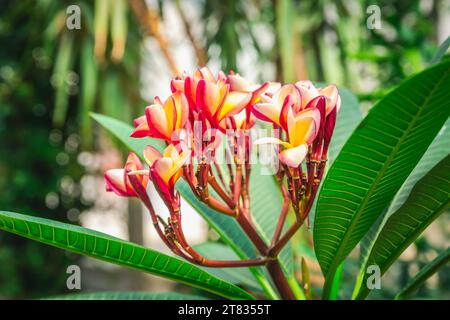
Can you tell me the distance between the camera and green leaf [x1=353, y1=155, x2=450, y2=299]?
0.35m

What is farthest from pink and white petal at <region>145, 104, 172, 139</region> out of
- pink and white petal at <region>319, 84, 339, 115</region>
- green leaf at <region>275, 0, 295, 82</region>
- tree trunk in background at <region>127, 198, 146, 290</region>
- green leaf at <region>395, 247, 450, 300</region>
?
tree trunk in background at <region>127, 198, 146, 290</region>

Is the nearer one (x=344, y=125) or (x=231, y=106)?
(x=231, y=106)

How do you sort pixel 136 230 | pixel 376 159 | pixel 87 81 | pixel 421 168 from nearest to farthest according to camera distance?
pixel 376 159, pixel 421 168, pixel 87 81, pixel 136 230

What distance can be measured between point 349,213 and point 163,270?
127 mm

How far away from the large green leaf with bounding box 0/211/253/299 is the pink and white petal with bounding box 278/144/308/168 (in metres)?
0.10

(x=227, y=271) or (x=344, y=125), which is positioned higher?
(x=344, y=125)

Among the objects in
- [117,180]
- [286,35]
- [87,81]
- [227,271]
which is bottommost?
[227,271]

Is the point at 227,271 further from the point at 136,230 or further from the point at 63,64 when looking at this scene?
the point at 136,230

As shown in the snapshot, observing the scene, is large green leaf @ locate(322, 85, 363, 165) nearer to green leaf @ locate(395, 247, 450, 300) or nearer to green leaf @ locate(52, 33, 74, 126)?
green leaf @ locate(395, 247, 450, 300)

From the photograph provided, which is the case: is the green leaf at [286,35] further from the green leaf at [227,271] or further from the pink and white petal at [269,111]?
the pink and white petal at [269,111]

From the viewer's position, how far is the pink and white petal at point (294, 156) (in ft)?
1.05

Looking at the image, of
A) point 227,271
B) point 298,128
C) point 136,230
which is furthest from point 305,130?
point 136,230

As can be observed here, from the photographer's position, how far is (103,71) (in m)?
2.75

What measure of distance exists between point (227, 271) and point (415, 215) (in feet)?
0.83
